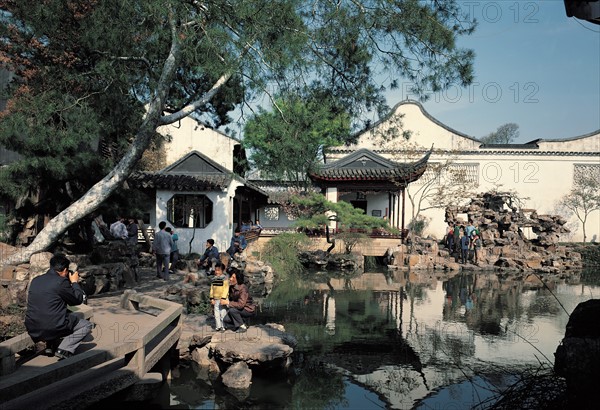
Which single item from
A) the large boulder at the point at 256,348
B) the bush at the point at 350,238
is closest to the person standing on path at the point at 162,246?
the large boulder at the point at 256,348

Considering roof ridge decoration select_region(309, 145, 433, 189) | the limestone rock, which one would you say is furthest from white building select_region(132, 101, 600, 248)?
the limestone rock

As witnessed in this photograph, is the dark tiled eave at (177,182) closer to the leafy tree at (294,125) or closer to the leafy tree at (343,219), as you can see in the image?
the leafy tree at (343,219)

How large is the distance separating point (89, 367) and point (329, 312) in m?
5.80

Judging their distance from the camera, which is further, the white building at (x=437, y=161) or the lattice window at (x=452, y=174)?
the white building at (x=437, y=161)

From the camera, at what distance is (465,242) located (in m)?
17.4

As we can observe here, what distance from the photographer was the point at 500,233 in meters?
19.7

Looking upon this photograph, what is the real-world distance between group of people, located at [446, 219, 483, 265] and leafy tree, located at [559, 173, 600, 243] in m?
8.62

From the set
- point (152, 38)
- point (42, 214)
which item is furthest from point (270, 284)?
point (152, 38)

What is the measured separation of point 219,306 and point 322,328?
87.7 inches

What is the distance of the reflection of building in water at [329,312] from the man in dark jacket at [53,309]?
4358 mm

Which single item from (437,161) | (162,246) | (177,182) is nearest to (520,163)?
(437,161)

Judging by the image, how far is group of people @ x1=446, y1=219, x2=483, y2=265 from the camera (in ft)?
57.6

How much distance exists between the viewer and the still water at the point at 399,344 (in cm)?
511

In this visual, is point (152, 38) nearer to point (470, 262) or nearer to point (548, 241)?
point (470, 262)
